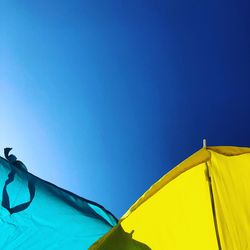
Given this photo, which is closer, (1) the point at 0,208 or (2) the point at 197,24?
(1) the point at 0,208

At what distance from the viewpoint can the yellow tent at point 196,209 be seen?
1.50 meters

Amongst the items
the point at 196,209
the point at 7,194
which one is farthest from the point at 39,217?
the point at 196,209

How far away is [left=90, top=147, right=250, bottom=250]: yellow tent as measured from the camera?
1.50 meters

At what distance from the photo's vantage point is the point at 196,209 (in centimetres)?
155

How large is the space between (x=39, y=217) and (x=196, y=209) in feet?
1.64

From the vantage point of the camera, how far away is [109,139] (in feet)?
6.50

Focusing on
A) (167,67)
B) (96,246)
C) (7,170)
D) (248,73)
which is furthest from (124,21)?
(96,246)

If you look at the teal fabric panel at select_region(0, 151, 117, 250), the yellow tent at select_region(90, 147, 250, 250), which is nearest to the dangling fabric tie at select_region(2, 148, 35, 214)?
the teal fabric panel at select_region(0, 151, 117, 250)

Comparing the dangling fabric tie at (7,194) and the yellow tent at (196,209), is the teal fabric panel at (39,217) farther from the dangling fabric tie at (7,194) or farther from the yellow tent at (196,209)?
the yellow tent at (196,209)

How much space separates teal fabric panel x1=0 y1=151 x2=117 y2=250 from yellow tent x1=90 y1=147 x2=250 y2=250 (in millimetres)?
133

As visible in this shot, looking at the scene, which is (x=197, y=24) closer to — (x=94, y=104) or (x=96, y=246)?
(x=94, y=104)

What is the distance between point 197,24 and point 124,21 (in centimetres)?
31

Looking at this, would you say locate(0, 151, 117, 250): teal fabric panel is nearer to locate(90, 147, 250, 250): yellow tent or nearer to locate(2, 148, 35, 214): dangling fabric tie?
locate(2, 148, 35, 214): dangling fabric tie

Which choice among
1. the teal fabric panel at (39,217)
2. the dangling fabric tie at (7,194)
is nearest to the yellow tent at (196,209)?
the teal fabric panel at (39,217)
